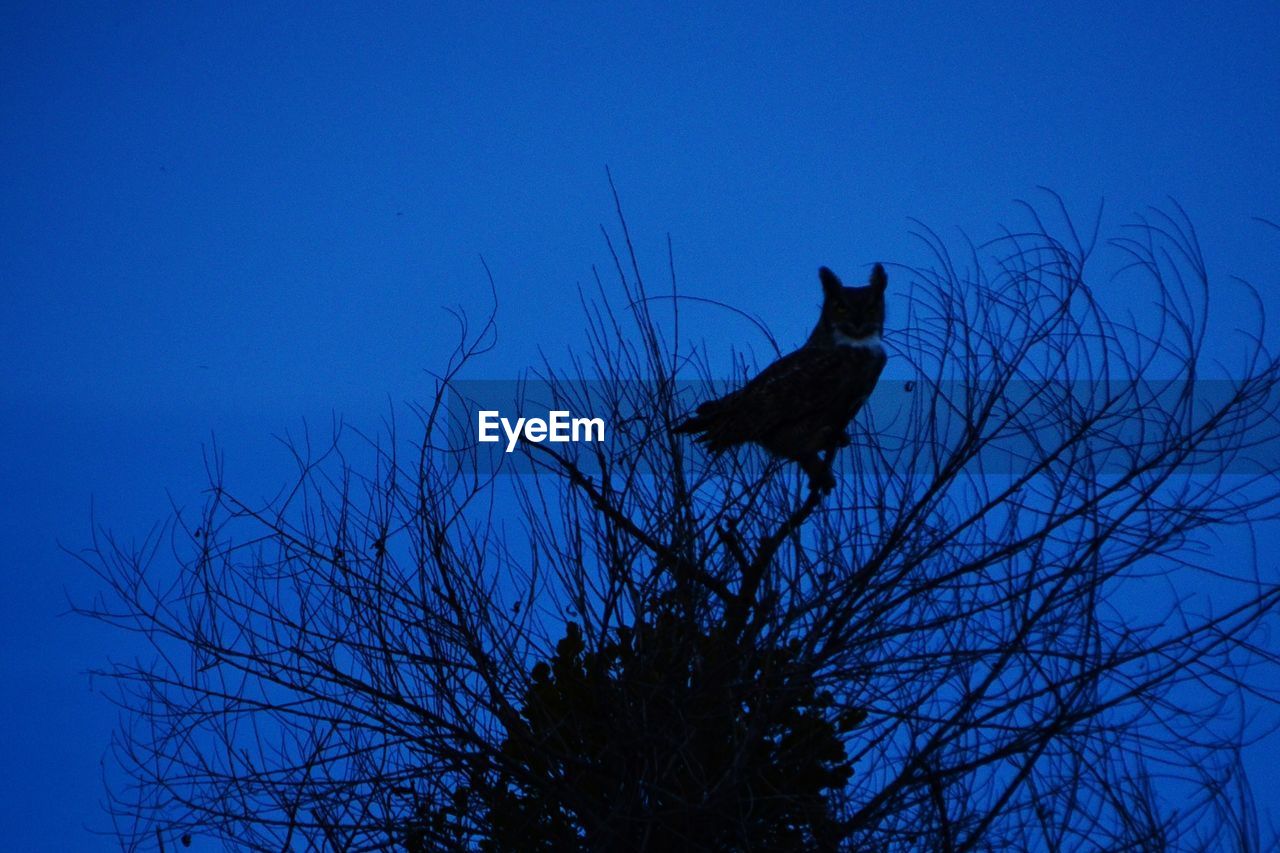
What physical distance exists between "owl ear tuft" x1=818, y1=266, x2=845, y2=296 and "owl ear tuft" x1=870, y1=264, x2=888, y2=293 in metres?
0.13

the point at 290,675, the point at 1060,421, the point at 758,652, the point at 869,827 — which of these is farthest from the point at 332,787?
the point at 1060,421

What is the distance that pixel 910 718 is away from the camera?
9.39 feet

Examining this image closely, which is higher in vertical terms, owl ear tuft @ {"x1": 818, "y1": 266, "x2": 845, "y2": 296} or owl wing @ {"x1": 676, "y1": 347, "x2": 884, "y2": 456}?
owl ear tuft @ {"x1": 818, "y1": 266, "x2": 845, "y2": 296}

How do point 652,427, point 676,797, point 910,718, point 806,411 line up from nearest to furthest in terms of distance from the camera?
point 676,797
point 910,718
point 652,427
point 806,411

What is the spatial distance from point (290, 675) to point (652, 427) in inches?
52.4

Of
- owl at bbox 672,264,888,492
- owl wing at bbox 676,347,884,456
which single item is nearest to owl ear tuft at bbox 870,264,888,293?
owl at bbox 672,264,888,492

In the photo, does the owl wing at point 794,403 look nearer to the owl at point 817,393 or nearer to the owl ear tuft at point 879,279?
the owl at point 817,393

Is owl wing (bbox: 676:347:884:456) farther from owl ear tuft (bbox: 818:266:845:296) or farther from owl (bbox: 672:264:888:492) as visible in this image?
owl ear tuft (bbox: 818:266:845:296)

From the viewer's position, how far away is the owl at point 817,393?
347cm

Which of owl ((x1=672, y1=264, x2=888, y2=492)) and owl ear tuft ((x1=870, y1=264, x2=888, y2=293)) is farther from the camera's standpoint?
owl ear tuft ((x1=870, y1=264, x2=888, y2=293))

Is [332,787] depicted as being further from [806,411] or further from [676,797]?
[806,411]

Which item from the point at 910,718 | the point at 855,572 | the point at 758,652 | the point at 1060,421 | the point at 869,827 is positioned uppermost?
the point at 1060,421

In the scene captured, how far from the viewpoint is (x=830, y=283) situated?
4172 millimetres

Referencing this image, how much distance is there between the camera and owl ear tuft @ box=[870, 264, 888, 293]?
4160mm
